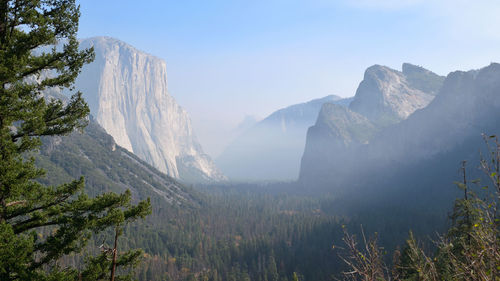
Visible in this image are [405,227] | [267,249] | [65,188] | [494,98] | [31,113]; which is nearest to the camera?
[31,113]

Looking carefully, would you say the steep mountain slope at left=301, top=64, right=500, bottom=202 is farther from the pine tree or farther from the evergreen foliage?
the pine tree

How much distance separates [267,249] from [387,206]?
71.5m

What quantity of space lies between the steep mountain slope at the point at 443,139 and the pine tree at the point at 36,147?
150 m

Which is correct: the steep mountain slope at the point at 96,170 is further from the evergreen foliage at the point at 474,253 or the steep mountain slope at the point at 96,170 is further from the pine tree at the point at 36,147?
the evergreen foliage at the point at 474,253

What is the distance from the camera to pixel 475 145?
480 ft

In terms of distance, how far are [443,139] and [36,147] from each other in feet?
626

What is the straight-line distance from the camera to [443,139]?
167125 mm

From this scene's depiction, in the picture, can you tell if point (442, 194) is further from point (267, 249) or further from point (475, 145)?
point (267, 249)

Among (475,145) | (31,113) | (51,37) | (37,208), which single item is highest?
(51,37)

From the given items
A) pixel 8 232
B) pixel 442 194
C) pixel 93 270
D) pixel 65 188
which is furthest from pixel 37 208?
pixel 442 194

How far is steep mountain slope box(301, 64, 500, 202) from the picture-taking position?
145625 millimetres

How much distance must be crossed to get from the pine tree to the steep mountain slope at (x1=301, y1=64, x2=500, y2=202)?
150115mm

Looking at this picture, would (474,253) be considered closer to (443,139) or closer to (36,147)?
(36,147)

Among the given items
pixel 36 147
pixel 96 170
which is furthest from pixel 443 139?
pixel 36 147
